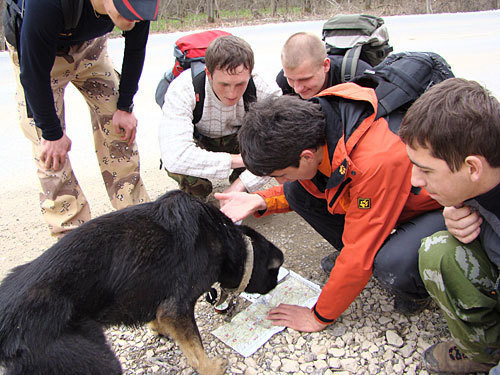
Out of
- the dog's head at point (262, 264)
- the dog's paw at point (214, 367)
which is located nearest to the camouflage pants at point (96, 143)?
the dog's head at point (262, 264)

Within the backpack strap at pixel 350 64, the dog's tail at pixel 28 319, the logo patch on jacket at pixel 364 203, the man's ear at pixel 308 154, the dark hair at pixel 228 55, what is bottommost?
the dog's tail at pixel 28 319

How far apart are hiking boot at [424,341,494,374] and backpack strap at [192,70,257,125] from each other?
2438 mm

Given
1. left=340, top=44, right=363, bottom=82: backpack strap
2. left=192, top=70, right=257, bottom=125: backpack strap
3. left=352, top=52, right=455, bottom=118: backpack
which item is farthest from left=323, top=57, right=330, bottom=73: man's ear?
left=352, top=52, right=455, bottom=118: backpack

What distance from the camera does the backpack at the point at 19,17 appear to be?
264 centimetres

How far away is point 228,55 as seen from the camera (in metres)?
3.17

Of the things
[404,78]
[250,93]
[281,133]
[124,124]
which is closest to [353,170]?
[281,133]

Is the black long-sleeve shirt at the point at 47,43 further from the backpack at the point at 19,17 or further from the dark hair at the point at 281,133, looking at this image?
the dark hair at the point at 281,133

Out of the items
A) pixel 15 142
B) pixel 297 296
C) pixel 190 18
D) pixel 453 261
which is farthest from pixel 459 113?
pixel 190 18

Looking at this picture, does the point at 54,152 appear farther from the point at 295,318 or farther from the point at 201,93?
the point at 295,318

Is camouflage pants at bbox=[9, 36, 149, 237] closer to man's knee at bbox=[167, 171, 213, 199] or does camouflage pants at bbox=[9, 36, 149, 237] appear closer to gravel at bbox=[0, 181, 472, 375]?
man's knee at bbox=[167, 171, 213, 199]

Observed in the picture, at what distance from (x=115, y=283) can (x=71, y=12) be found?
5.75 ft

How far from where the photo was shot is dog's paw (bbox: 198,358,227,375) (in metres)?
2.39

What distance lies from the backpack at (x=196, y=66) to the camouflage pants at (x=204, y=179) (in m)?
0.33

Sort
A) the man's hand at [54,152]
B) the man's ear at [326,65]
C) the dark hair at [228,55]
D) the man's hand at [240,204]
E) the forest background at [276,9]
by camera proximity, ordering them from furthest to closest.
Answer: the forest background at [276,9], the man's ear at [326,65], the dark hair at [228,55], the man's hand at [54,152], the man's hand at [240,204]
